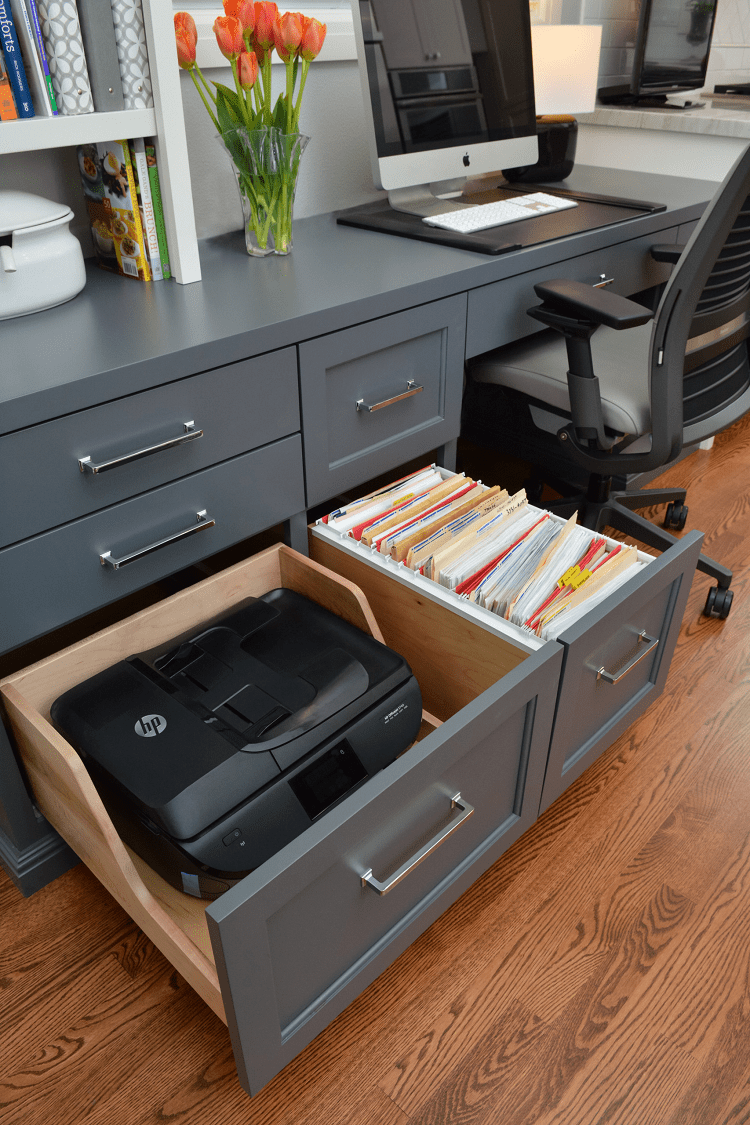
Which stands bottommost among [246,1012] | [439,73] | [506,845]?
[506,845]

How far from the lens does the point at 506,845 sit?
1169 mm

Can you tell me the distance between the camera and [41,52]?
1082 mm

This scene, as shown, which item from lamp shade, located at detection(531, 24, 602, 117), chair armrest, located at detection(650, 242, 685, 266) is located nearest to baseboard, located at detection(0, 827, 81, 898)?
chair armrest, located at detection(650, 242, 685, 266)

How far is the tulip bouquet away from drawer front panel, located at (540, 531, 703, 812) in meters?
0.91

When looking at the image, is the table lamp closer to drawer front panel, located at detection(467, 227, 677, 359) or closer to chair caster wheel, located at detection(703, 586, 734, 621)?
drawer front panel, located at detection(467, 227, 677, 359)

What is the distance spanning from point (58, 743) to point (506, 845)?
0.64m

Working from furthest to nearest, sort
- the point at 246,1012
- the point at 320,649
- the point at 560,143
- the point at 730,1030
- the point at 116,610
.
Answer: the point at 560,143, the point at 116,610, the point at 320,649, the point at 730,1030, the point at 246,1012

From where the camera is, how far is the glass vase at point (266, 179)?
4.45 feet

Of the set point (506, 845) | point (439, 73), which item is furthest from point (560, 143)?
point (506, 845)

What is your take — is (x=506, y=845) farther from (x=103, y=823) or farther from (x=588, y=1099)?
(x=103, y=823)

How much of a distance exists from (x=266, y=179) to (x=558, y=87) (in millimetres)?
1080

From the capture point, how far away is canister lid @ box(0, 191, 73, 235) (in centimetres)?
107

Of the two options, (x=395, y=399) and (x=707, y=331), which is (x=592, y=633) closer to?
(x=395, y=399)

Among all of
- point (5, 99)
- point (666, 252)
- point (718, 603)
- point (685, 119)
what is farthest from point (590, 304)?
point (685, 119)
